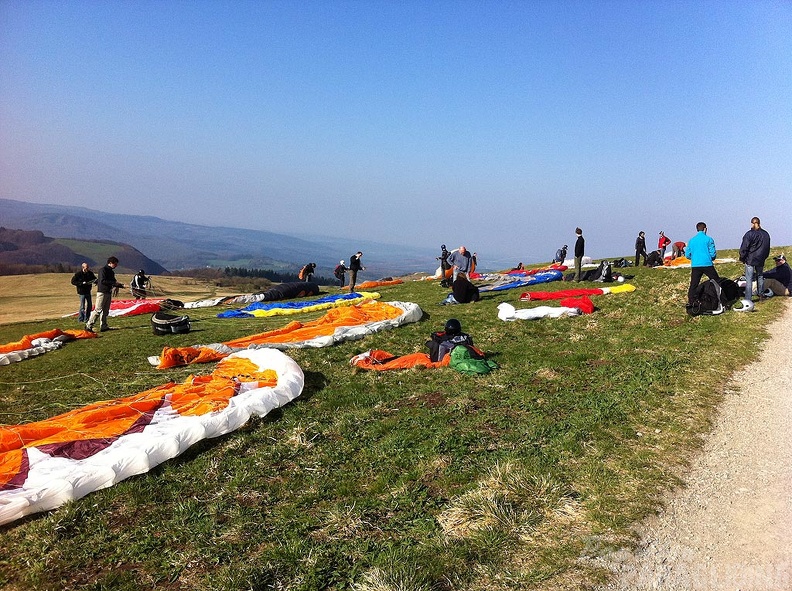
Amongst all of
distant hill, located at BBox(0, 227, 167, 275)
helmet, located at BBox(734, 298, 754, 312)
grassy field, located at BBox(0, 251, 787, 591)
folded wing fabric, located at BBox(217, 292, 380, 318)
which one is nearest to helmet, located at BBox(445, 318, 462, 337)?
grassy field, located at BBox(0, 251, 787, 591)

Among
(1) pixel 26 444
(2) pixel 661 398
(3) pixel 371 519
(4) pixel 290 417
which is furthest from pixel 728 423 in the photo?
(1) pixel 26 444

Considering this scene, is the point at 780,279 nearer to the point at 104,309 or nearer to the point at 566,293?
the point at 566,293

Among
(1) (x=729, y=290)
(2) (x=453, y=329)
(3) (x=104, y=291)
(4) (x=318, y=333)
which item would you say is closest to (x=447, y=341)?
(2) (x=453, y=329)

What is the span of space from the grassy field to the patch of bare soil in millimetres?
17261

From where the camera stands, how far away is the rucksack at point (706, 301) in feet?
41.4

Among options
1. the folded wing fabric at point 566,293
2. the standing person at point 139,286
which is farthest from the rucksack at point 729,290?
the standing person at point 139,286

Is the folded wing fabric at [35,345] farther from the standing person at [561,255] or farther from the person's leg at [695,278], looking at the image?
the standing person at [561,255]

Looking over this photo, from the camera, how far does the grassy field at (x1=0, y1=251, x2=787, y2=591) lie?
3756 mm

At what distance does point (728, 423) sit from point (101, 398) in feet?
33.7

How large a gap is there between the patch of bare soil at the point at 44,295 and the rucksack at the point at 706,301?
83.2 ft

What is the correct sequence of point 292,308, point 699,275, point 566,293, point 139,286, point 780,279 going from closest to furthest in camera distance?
point 699,275 < point 780,279 < point 566,293 < point 292,308 < point 139,286

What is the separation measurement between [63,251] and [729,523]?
672ft

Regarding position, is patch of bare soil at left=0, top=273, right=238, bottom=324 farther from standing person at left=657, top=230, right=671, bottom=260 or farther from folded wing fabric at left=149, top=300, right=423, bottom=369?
standing person at left=657, top=230, right=671, bottom=260

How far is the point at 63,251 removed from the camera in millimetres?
166375
